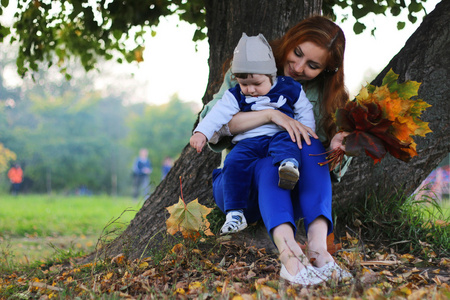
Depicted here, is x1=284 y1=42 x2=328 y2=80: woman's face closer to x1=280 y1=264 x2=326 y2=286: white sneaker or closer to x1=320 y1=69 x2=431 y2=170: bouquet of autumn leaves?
x1=320 y1=69 x2=431 y2=170: bouquet of autumn leaves

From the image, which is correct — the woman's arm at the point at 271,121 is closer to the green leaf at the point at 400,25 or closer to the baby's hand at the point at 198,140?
the baby's hand at the point at 198,140

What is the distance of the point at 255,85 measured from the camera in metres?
2.58

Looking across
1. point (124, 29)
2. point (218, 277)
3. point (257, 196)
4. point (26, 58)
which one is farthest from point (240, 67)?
point (26, 58)

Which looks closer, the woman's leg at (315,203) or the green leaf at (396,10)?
the woman's leg at (315,203)

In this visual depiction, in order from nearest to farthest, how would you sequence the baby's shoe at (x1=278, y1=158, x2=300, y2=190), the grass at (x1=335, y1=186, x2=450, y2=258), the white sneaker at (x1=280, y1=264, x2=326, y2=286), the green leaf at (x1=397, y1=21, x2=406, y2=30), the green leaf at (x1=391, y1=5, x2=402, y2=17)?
the white sneaker at (x1=280, y1=264, x2=326, y2=286), the baby's shoe at (x1=278, y1=158, x2=300, y2=190), the grass at (x1=335, y1=186, x2=450, y2=258), the green leaf at (x1=391, y1=5, x2=402, y2=17), the green leaf at (x1=397, y1=21, x2=406, y2=30)

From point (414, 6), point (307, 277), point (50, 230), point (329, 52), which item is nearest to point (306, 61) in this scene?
point (329, 52)

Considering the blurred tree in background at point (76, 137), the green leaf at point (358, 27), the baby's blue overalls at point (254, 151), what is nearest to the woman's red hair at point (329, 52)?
the baby's blue overalls at point (254, 151)

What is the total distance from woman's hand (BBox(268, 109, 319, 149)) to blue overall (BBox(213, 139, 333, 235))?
0.04 metres

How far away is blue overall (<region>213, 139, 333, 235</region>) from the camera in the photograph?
223 centimetres

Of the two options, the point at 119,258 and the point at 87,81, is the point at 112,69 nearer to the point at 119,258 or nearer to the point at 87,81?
the point at 87,81

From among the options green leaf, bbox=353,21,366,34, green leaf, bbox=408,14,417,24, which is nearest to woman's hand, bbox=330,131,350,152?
green leaf, bbox=353,21,366,34

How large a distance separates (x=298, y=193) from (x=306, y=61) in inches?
32.3

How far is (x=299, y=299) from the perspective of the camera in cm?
187

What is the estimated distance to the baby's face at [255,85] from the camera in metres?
2.54
